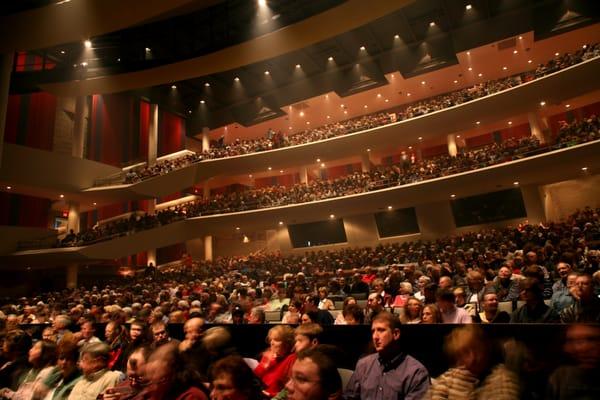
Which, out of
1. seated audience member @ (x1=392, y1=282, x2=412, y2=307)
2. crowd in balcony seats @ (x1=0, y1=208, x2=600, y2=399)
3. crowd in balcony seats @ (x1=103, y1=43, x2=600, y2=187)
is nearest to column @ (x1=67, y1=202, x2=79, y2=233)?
crowd in balcony seats @ (x1=103, y1=43, x2=600, y2=187)

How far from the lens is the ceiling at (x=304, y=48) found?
16.5 meters

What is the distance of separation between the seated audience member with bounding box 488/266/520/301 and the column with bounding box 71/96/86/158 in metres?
20.7

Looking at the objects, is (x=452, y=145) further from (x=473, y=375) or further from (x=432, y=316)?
(x=473, y=375)

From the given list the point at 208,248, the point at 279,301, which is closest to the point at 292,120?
the point at 208,248

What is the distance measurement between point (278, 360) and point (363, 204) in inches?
625

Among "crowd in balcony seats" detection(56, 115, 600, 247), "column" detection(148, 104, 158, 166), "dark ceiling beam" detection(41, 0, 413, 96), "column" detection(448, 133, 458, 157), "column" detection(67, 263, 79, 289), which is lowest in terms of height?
"column" detection(67, 263, 79, 289)

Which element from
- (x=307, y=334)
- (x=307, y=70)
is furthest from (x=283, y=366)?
(x=307, y=70)

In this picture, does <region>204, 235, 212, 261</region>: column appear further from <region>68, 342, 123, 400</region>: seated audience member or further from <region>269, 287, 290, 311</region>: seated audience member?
<region>68, 342, 123, 400</region>: seated audience member

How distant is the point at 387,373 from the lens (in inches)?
104

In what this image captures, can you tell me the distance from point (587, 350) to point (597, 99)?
2092cm

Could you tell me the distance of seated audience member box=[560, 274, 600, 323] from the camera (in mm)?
3162

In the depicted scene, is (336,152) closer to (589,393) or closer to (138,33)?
(138,33)

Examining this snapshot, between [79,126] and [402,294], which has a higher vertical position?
[79,126]

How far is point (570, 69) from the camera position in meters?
13.9
